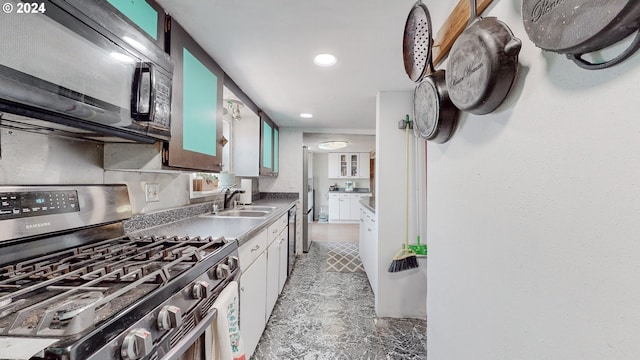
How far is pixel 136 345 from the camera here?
2.01 feet

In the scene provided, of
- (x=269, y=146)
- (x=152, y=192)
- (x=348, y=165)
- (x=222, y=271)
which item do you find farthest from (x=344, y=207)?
(x=222, y=271)

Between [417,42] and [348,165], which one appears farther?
[348,165]

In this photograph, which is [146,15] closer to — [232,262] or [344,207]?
[232,262]

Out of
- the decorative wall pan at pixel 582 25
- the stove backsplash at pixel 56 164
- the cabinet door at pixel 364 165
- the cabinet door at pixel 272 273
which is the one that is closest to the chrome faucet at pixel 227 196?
the cabinet door at pixel 272 273

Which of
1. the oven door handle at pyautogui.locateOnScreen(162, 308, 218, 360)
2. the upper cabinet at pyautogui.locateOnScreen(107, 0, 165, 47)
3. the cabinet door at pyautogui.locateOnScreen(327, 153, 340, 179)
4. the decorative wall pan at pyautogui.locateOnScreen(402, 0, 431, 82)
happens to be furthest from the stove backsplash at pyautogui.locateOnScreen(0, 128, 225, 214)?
the cabinet door at pyautogui.locateOnScreen(327, 153, 340, 179)

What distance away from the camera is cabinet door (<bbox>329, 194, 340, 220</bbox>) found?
24.4ft

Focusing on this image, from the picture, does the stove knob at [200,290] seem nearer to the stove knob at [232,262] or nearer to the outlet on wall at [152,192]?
the stove knob at [232,262]

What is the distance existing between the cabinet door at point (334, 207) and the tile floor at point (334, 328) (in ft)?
14.4

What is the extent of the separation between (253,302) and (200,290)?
2.85 ft

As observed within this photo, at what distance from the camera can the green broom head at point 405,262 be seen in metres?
2.25

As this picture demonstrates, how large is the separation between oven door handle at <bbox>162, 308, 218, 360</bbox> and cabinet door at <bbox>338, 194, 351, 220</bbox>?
654 cm

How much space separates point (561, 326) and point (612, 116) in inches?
15.4

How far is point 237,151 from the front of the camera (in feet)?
9.92

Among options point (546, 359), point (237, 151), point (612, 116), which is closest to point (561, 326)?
point (546, 359)
